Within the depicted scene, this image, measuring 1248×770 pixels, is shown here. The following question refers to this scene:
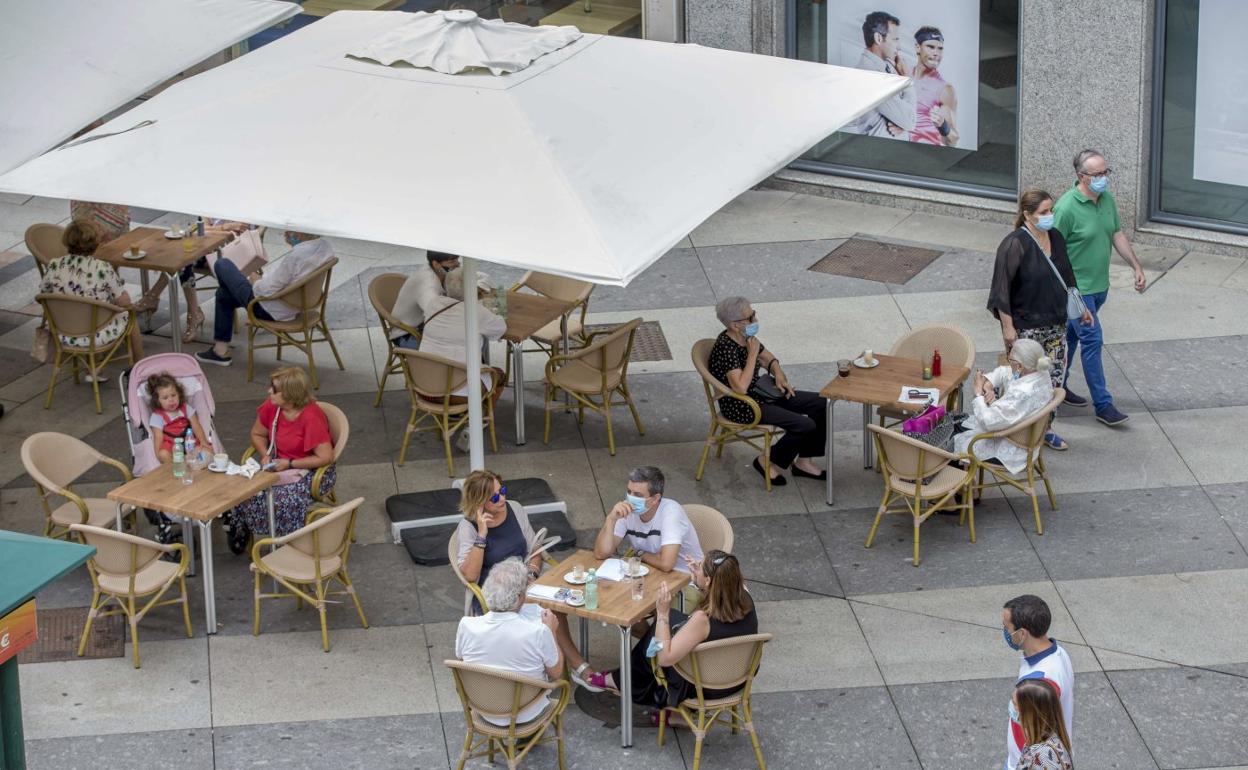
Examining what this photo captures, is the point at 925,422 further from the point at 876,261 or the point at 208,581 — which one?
the point at 876,261

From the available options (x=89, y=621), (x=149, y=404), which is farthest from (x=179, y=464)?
(x=89, y=621)

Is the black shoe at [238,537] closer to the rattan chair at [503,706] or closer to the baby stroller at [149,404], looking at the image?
the baby stroller at [149,404]

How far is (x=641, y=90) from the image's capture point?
9.90 metres

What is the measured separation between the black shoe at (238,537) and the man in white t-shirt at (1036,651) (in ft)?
15.4

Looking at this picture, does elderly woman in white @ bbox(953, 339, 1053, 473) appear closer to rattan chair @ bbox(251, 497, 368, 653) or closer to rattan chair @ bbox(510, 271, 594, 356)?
rattan chair @ bbox(510, 271, 594, 356)

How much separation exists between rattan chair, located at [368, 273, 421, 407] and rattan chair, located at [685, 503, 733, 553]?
3157mm

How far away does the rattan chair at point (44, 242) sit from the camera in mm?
13578

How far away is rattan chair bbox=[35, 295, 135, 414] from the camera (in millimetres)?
12383

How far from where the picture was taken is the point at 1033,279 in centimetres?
1121

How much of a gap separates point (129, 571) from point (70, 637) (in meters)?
0.60

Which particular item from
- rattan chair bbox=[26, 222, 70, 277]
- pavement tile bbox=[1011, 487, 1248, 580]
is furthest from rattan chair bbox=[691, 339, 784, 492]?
rattan chair bbox=[26, 222, 70, 277]

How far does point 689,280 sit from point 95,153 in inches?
236

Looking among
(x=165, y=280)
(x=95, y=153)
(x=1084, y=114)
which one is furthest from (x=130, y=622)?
(x=1084, y=114)

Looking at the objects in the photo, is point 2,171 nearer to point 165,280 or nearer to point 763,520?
point 165,280
